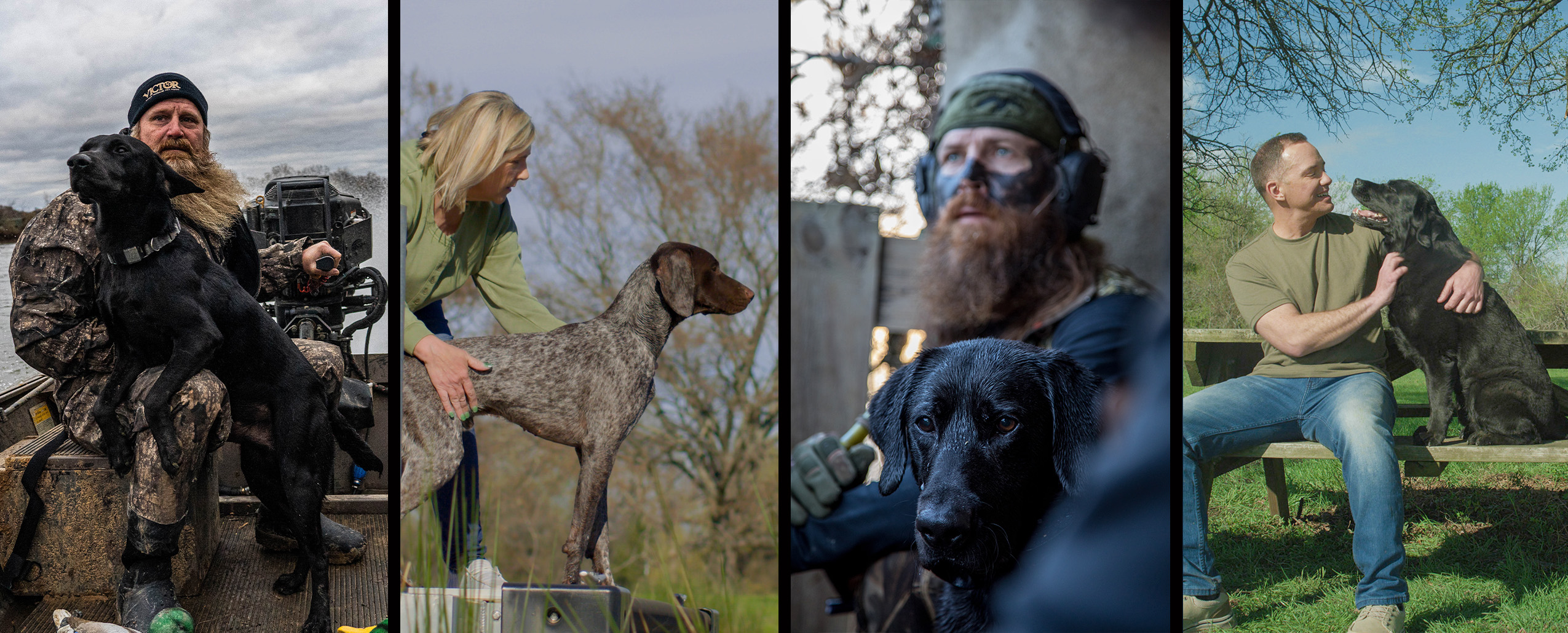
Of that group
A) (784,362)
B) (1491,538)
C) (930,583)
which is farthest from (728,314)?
(1491,538)

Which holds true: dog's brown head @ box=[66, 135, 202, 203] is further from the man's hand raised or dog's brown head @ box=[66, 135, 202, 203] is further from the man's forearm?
the man's hand raised

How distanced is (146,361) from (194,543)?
0.62 metres

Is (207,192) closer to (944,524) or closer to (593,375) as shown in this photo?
(593,375)

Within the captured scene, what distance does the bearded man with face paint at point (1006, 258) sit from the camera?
3662mm

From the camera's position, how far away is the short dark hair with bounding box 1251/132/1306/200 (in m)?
3.73

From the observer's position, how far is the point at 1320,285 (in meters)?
3.69

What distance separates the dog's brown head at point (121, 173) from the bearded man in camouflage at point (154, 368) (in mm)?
40

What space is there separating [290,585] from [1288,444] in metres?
3.40

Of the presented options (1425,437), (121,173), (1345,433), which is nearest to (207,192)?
(121,173)

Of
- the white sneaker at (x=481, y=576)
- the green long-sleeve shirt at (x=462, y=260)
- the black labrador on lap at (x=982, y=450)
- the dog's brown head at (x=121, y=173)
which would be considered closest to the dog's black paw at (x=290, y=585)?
the white sneaker at (x=481, y=576)

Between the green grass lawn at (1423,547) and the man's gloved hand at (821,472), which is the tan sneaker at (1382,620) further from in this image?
the man's gloved hand at (821,472)

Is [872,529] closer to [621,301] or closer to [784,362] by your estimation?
[784,362]

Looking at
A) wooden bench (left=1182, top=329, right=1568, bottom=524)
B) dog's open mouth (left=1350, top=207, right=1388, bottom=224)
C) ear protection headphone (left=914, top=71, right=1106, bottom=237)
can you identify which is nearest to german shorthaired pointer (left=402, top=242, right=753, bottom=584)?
ear protection headphone (left=914, top=71, right=1106, bottom=237)

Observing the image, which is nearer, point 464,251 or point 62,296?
point 62,296
